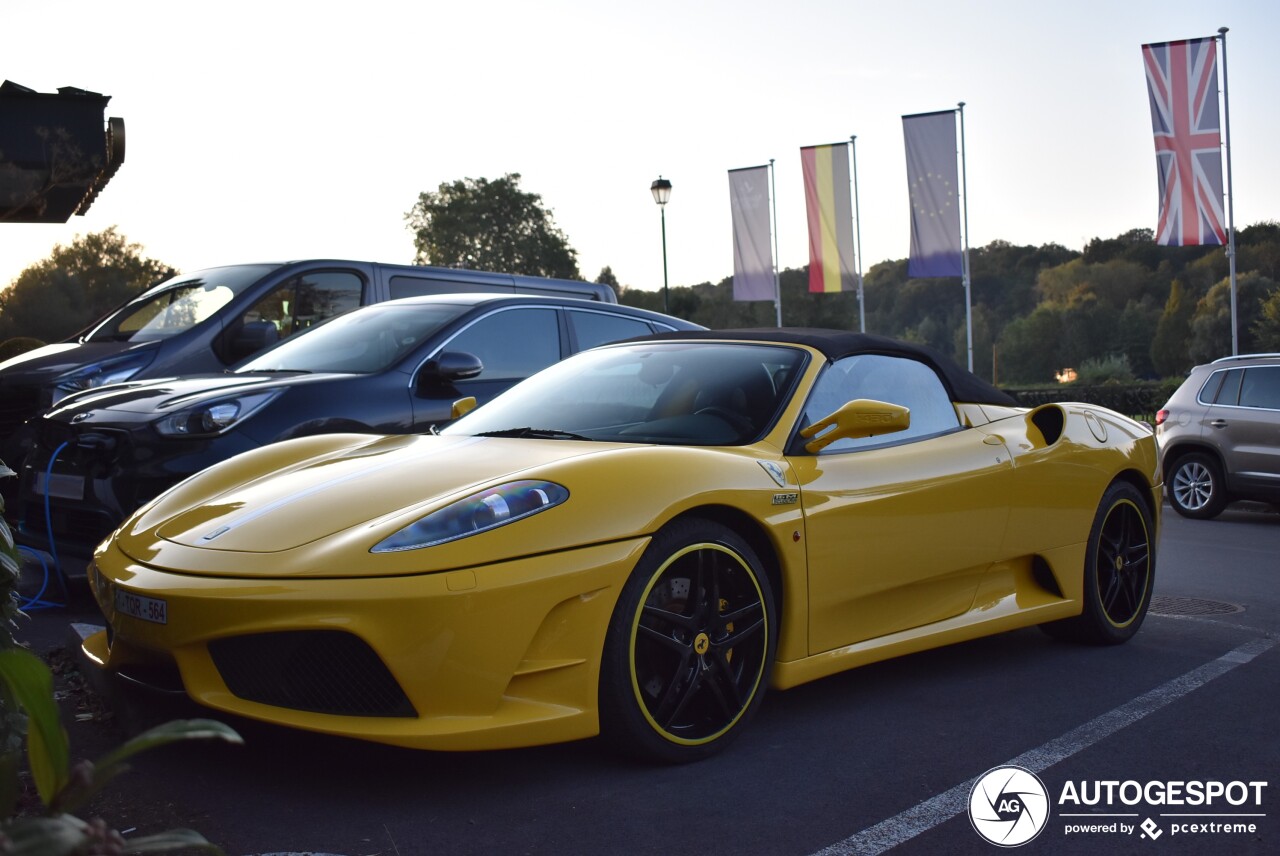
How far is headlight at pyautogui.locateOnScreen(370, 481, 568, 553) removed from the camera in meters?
3.17

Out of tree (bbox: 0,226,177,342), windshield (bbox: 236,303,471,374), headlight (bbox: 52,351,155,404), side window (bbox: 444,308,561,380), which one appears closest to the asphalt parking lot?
windshield (bbox: 236,303,471,374)

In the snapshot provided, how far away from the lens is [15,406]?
8.83 meters

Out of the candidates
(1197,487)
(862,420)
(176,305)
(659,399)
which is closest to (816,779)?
(862,420)

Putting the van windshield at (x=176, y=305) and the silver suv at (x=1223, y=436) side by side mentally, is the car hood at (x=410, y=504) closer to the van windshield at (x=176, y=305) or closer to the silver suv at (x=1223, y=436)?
the van windshield at (x=176, y=305)

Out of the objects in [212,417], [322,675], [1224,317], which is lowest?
[1224,317]

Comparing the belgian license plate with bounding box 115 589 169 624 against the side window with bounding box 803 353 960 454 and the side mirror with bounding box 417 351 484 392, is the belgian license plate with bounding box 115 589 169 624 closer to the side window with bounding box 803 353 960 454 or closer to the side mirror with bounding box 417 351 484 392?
the side window with bounding box 803 353 960 454

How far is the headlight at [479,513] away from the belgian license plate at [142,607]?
1.93ft

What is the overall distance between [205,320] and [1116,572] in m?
6.68

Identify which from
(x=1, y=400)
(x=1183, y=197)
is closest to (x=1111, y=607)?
(x=1, y=400)

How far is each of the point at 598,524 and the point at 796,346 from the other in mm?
1441

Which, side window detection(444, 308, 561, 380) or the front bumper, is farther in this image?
side window detection(444, 308, 561, 380)

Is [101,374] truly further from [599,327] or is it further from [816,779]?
[816,779]

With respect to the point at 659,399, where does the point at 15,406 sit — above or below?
below

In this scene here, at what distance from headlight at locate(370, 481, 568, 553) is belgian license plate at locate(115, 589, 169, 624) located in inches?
23.2
